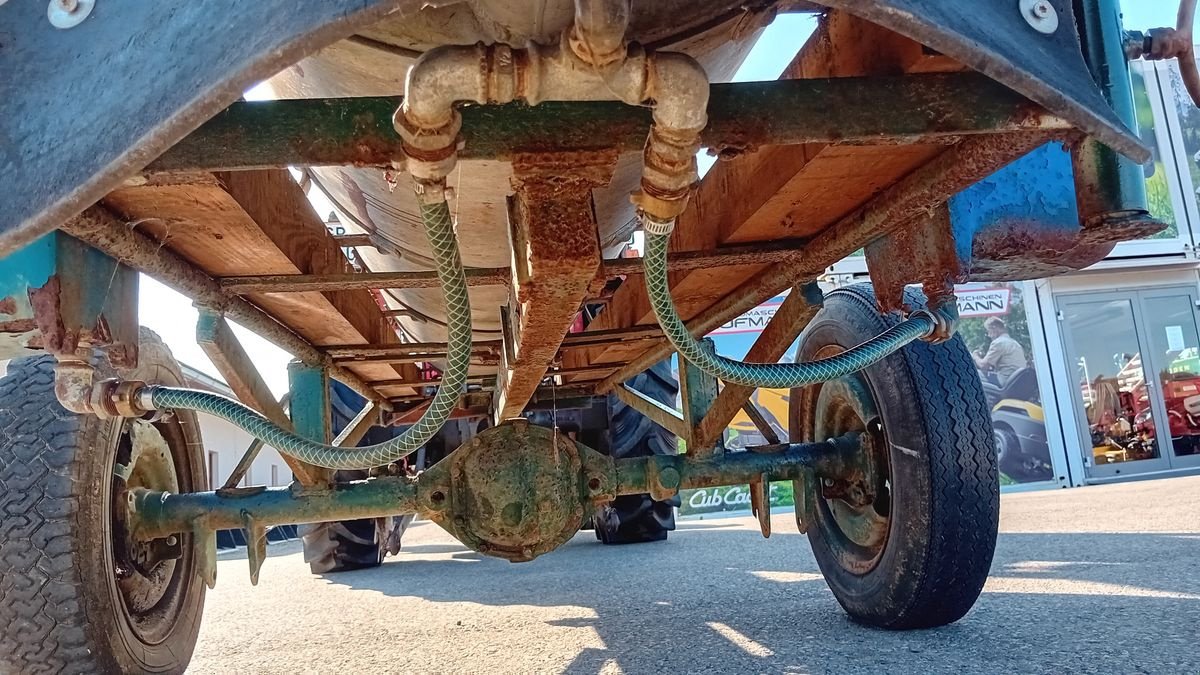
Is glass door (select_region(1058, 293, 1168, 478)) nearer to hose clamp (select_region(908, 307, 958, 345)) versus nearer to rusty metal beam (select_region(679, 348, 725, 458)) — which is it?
rusty metal beam (select_region(679, 348, 725, 458))

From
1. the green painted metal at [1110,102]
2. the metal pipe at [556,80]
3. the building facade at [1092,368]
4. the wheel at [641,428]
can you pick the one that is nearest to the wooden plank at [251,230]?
the metal pipe at [556,80]

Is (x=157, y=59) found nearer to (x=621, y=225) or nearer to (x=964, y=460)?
(x=621, y=225)

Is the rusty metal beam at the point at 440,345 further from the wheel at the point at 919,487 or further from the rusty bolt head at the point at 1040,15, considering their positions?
the rusty bolt head at the point at 1040,15

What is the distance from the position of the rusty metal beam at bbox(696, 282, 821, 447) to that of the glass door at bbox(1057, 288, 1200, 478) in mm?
11455

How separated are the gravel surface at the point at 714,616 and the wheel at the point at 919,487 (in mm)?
115

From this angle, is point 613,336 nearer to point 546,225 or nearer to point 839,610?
point 839,610

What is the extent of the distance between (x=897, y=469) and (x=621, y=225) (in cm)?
104

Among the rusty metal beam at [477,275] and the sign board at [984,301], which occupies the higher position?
the sign board at [984,301]

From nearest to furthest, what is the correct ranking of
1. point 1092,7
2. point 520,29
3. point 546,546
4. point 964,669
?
point 520,29, point 1092,7, point 964,669, point 546,546

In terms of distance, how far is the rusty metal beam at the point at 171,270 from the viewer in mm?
1446

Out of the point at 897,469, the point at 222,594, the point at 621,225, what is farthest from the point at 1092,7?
the point at 222,594

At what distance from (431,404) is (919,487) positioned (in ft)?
4.85

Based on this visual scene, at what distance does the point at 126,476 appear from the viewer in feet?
7.76

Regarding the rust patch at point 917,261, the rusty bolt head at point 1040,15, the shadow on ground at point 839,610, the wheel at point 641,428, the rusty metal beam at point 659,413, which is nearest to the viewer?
the rusty bolt head at point 1040,15
